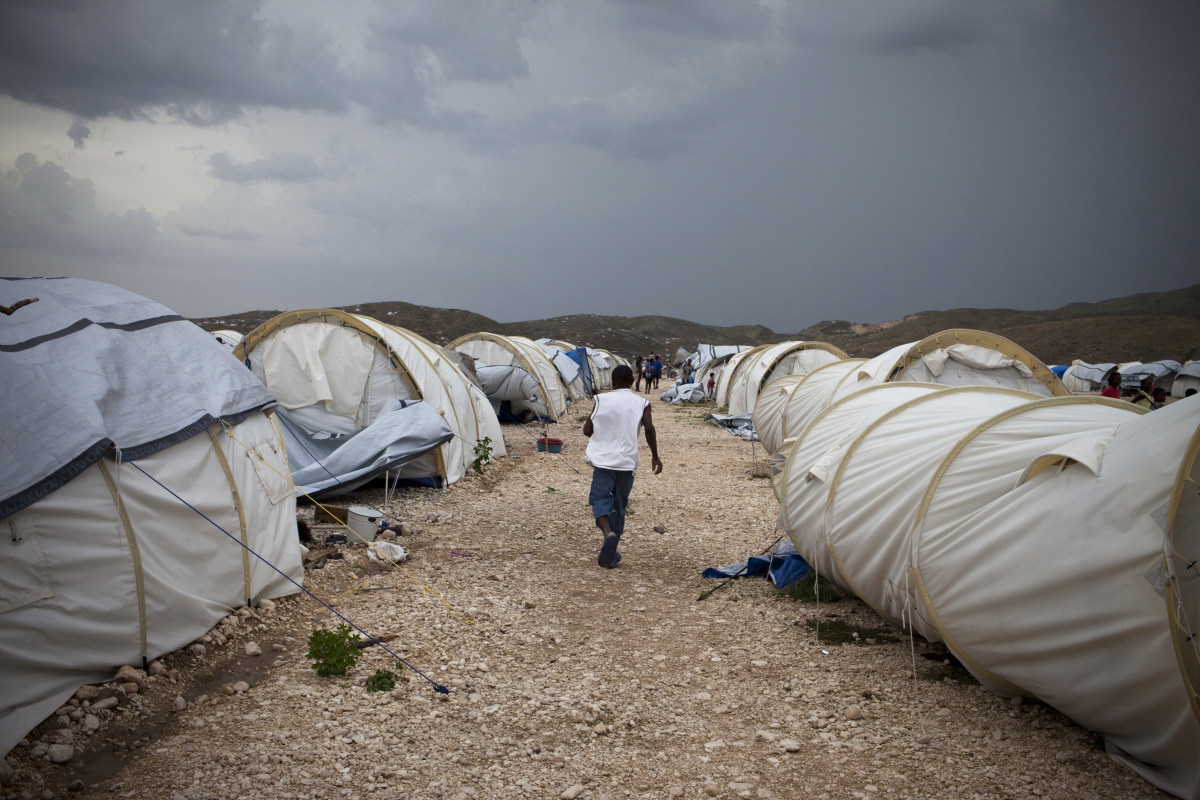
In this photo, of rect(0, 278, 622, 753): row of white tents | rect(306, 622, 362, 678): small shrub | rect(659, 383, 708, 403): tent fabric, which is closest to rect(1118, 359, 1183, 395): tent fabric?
rect(659, 383, 708, 403): tent fabric

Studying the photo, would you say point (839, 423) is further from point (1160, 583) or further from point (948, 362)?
point (948, 362)

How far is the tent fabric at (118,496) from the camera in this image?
3941 millimetres

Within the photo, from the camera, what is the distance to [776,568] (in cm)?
670

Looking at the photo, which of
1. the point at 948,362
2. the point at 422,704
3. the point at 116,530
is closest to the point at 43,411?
the point at 116,530

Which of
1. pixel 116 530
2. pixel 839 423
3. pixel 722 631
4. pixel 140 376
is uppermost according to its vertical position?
pixel 140 376

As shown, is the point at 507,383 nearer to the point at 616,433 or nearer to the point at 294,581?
the point at 616,433

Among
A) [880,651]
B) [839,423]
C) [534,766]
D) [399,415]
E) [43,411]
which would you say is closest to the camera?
[534,766]

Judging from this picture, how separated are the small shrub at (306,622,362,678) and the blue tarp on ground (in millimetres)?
3472

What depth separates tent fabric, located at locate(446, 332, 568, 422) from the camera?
2045 centimetres

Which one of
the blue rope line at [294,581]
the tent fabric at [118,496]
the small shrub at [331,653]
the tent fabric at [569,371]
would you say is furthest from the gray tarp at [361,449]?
the tent fabric at [569,371]

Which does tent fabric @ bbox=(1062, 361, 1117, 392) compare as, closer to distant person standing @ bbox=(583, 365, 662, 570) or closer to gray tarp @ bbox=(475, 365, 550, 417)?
gray tarp @ bbox=(475, 365, 550, 417)

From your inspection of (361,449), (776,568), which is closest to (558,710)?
(776,568)

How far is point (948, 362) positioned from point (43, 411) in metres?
12.3

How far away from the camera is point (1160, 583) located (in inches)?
126
